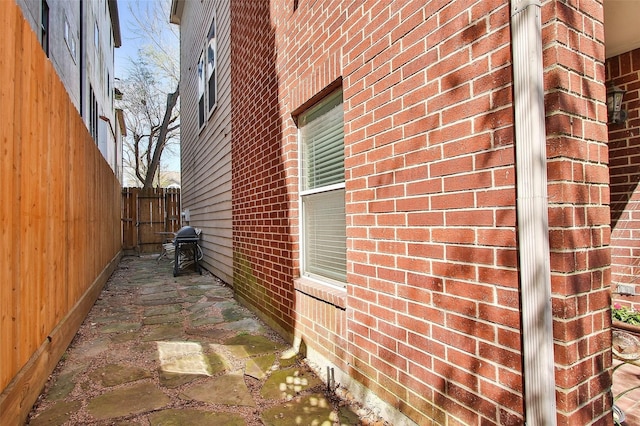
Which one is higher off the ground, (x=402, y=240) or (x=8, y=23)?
(x=8, y=23)

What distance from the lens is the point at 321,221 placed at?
311cm

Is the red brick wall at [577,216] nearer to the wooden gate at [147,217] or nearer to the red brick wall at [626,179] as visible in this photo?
the red brick wall at [626,179]

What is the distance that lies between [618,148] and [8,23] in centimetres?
433

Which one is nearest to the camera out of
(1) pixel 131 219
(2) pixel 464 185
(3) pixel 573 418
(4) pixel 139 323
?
(3) pixel 573 418

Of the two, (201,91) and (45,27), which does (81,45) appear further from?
(45,27)

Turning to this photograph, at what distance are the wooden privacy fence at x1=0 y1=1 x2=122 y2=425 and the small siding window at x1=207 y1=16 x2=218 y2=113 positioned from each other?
136 inches

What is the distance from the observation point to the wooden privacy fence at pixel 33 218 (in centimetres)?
197

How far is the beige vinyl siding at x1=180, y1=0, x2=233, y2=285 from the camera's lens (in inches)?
241

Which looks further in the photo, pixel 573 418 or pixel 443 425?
pixel 443 425

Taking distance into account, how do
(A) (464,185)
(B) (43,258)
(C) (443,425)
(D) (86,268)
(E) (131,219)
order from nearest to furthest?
(A) (464,185) → (C) (443,425) → (B) (43,258) → (D) (86,268) → (E) (131,219)

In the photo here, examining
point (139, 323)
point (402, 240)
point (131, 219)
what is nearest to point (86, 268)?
point (139, 323)

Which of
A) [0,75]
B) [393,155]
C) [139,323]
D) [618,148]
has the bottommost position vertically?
[139,323]

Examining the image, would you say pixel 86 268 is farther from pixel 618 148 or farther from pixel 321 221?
pixel 618 148

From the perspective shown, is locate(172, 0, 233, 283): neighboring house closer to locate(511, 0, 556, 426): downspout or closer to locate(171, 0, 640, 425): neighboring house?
locate(171, 0, 640, 425): neighboring house
